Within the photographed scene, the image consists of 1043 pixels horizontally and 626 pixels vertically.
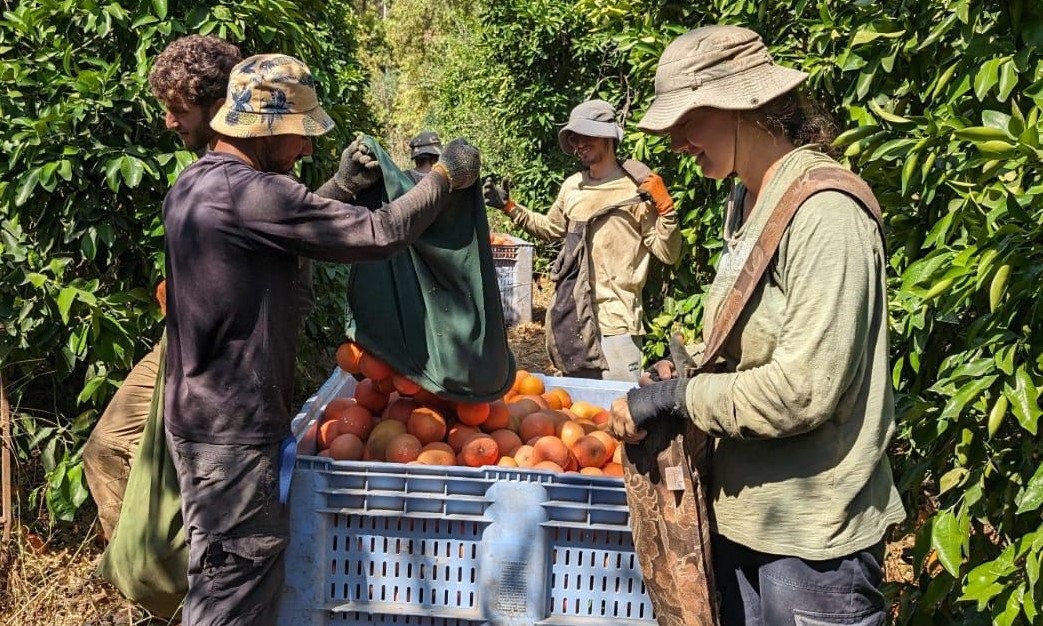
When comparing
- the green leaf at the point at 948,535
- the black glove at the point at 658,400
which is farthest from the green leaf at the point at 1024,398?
the black glove at the point at 658,400

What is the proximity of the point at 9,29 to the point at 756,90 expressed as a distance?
3030mm

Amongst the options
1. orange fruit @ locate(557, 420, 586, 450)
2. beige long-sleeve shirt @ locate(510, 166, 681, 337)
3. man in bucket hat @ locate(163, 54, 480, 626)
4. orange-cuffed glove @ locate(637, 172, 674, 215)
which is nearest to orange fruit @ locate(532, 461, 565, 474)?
orange fruit @ locate(557, 420, 586, 450)

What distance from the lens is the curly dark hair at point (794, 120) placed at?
1.91m

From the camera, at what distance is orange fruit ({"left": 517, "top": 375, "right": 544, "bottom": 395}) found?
3266mm

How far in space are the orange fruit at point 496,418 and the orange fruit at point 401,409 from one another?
223 mm

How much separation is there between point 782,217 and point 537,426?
130cm

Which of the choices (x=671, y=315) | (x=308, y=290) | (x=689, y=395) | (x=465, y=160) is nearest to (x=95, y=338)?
(x=308, y=290)

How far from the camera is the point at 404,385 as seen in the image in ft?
9.07

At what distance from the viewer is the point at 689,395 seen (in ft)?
6.31

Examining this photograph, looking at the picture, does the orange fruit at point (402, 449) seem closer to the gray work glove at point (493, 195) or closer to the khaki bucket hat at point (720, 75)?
the khaki bucket hat at point (720, 75)

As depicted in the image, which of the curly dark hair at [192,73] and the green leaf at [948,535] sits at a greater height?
the curly dark hair at [192,73]

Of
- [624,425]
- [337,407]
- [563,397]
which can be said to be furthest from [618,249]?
[624,425]

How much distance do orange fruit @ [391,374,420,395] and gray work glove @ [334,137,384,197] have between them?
552mm

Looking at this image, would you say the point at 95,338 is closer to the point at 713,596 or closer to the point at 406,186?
the point at 406,186
